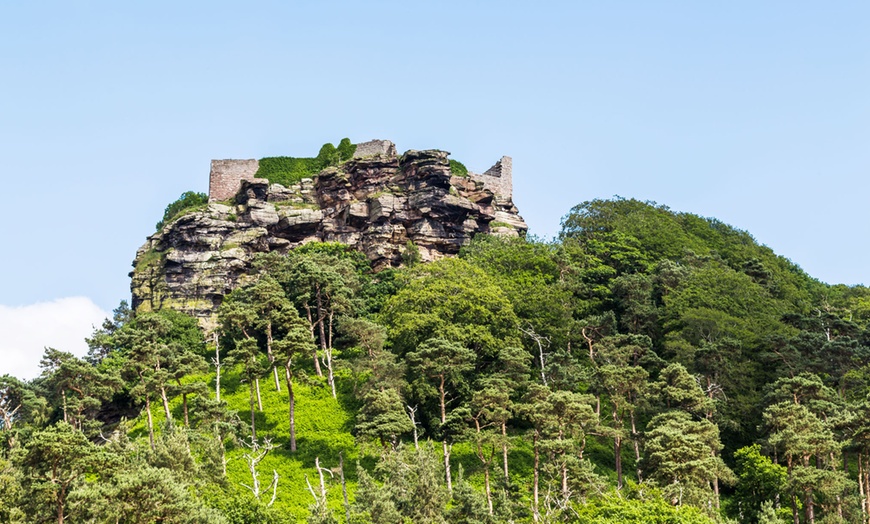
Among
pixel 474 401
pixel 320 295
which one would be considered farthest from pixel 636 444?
pixel 320 295

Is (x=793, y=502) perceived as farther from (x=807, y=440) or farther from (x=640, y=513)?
(x=640, y=513)

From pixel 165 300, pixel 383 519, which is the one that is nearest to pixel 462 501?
pixel 383 519

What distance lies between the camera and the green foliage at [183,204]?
82.7m

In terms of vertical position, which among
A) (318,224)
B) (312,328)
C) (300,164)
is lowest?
(312,328)

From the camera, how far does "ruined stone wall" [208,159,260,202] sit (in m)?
82.2

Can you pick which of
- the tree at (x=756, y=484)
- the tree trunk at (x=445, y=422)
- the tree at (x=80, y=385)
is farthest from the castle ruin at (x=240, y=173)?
the tree at (x=756, y=484)

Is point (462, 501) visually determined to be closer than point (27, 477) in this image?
No

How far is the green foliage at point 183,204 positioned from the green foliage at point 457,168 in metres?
20.4

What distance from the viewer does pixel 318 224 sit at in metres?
78.4

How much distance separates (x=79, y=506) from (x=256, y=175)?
2140 inches

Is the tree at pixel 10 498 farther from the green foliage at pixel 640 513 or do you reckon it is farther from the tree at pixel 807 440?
the tree at pixel 807 440

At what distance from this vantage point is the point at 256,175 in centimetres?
8350

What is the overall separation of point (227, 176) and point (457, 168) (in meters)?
18.9

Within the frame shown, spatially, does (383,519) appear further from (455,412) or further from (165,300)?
(165,300)
